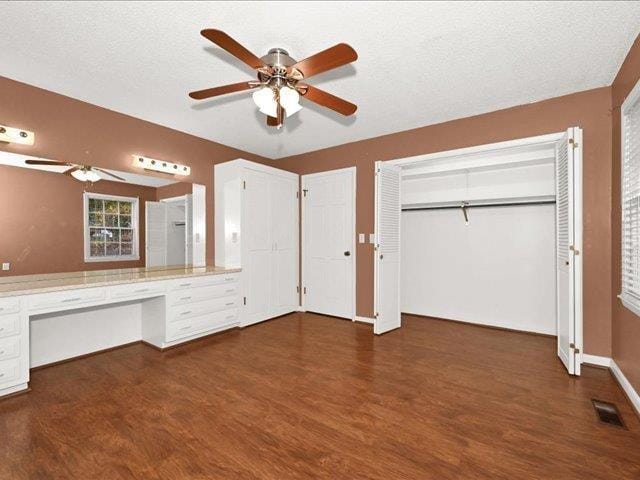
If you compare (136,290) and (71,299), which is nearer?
(71,299)

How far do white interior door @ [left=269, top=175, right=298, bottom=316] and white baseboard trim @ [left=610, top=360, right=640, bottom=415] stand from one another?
3.83 meters

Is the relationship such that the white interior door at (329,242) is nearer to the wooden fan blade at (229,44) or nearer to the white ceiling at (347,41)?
the white ceiling at (347,41)

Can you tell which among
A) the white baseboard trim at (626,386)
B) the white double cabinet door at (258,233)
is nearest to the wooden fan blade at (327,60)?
the white double cabinet door at (258,233)

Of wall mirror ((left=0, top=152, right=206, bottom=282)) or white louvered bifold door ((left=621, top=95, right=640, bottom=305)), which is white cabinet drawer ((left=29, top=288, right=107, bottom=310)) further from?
white louvered bifold door ((left=621, top=95, right=640, bottom=305))

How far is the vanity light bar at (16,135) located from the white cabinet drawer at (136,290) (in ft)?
5.10

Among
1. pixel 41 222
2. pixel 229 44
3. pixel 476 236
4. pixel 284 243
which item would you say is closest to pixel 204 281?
pixel 284 243

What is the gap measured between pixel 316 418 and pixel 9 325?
2.46 metres

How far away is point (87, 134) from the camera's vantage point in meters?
3.33

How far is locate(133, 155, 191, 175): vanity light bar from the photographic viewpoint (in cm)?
374

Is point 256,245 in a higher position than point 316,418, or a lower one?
higher

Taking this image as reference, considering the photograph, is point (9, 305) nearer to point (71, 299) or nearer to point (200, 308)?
point (71, 299)

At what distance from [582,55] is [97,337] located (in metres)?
5.19

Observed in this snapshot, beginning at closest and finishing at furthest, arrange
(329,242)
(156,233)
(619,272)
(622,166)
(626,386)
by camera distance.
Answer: (626,386) → (622,166) → (619,272) → (156,233) → (329,242)

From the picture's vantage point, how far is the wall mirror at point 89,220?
289 cm
